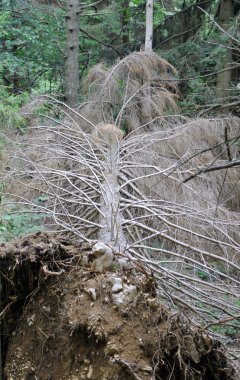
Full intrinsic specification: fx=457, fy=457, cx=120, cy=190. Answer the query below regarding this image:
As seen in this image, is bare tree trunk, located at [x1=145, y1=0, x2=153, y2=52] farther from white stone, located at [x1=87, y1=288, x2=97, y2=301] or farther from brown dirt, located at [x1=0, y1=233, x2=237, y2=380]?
white stone, located at [x1=87, y1=288, x2=97, y2=301]

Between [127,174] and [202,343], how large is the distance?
4865 mm

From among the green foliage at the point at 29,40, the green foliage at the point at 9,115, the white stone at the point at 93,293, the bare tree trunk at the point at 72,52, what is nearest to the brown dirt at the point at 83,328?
the white stone at the point at 93,293

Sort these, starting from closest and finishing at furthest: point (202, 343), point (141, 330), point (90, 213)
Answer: point (141, 330)
point (202, 343)
point (90, 213)

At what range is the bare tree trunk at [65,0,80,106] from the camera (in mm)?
11695

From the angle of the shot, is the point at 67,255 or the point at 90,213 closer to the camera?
the point at 67,255

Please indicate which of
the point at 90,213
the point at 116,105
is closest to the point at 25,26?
the point at 116,105

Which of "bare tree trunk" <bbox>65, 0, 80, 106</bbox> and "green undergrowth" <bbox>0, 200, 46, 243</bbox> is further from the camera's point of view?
"bare tree trunk" <bbox>65, 0, 80, 106</bbox>

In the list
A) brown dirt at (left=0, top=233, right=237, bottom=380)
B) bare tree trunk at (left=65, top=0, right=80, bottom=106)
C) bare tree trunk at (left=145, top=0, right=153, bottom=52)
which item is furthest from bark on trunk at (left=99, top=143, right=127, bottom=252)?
bare tree trunk at (left=145, top=0, right=153, bottom=52)

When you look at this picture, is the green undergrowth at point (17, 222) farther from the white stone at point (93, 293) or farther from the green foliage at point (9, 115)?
the white stone at point (93, 293)

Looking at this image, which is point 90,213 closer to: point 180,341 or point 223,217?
point 223,217

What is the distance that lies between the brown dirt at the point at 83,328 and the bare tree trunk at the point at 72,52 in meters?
9.36

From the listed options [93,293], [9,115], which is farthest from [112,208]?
[9,115]

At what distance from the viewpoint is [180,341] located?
96.7 inches

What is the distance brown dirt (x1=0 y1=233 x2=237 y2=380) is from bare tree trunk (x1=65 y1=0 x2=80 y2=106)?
9.36 m
